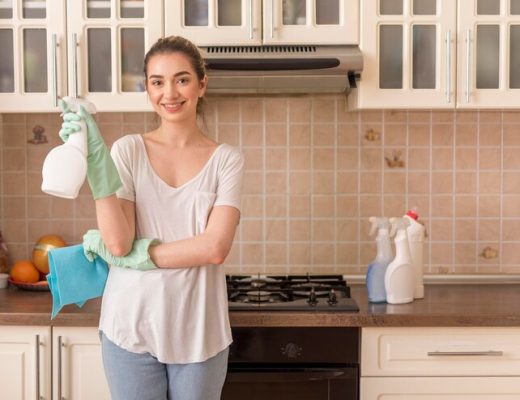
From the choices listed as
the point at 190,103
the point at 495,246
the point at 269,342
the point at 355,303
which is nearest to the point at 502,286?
the point at 495,246

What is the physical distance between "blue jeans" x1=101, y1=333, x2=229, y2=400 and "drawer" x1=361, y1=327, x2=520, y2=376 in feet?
1.78

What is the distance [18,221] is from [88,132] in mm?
1143

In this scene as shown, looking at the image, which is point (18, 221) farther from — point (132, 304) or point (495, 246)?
point (495, 246)

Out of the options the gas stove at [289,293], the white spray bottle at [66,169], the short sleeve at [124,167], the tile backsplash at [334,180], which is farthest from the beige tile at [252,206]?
the white spray bottle at [66,169]

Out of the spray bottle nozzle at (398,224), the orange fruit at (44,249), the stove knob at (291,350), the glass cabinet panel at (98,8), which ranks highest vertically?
the glass cabinet panel at (98,8)

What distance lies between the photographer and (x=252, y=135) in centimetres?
295

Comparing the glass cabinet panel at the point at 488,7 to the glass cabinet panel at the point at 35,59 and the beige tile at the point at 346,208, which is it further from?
the glass cabinet panel at the point at 35,59

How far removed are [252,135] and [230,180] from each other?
87 centimetres

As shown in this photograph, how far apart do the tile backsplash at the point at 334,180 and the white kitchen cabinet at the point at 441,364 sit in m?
0.60

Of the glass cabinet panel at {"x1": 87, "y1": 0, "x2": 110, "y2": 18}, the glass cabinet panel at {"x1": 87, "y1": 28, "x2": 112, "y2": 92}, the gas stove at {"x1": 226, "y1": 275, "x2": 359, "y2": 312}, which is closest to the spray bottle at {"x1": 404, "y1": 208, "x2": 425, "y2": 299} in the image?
the gas stove at {"x1": 226, "y1": 275, "x2": 359, "y2": 312}

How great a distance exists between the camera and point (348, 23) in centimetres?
258

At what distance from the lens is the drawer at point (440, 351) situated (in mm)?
2373

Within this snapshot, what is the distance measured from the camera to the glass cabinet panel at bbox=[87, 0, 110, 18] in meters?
2.60

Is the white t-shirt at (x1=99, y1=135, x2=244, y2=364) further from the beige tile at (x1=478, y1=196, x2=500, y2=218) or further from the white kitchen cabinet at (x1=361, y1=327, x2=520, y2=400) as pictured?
the beige tile at (x1=478, y1=196, x2=500, y2=218)
